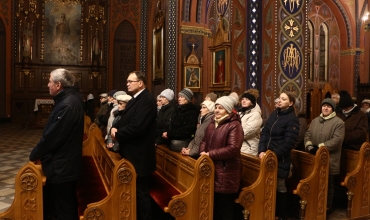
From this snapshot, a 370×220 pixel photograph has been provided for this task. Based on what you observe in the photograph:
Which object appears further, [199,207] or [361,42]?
[361,42]

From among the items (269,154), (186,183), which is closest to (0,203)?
(186,183)

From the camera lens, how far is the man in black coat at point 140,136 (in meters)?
4.04

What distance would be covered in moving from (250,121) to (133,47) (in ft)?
54.6

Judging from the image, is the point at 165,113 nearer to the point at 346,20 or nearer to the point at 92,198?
the point at 92,198

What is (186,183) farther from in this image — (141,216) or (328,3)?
(328,3)

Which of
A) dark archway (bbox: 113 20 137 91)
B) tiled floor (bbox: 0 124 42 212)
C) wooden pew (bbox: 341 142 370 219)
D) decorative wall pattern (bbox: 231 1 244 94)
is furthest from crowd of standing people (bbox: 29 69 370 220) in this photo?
dark archway (bbox: 113 20 137 91)

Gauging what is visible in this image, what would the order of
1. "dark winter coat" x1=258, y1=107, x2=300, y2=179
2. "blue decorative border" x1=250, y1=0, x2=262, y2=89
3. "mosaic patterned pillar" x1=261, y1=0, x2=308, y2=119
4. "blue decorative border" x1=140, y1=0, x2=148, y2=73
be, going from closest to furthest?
"dark winter coat" x1=258, y1=107, x2=300, y2=179 < "mosaic patterned pillar" x1=261, y1=0, x2=308, y2=119 < "blue decorative border" x1=250, y1=0, x2=262, y2=89 < "blue decorative border" x1=140, y1=0, x2=148, y2=73

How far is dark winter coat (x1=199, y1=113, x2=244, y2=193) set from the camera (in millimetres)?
4105

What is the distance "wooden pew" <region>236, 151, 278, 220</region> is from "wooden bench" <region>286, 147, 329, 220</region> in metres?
0.47

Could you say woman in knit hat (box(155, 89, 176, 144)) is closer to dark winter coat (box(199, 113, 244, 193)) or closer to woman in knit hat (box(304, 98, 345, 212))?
dark winter coat (box(199, 113, 244, 193))

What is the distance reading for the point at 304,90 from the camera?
25.2ft

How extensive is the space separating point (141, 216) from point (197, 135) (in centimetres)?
124

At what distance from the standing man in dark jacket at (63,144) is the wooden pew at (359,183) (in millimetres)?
3838

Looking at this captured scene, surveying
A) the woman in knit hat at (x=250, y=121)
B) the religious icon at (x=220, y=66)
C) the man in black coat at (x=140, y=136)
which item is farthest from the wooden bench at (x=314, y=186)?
the religious icon at (x=220, y=66)
